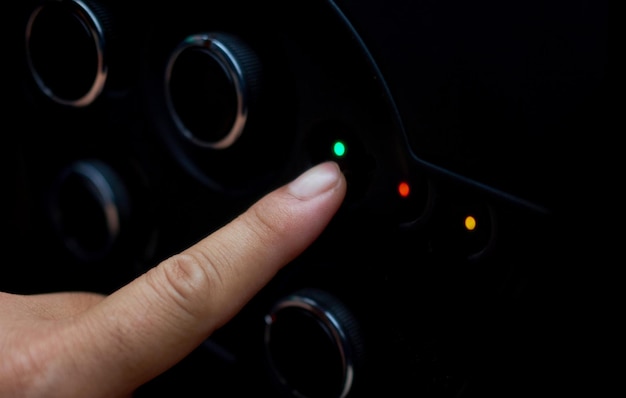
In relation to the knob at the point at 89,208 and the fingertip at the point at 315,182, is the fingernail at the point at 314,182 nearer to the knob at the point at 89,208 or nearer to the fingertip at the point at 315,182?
the fingertip at the point at 315,182

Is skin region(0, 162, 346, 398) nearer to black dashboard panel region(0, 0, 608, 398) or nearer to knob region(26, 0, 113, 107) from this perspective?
black dashboard panel region(0, 0, 608, 398)

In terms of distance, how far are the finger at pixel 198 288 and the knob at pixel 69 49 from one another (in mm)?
181

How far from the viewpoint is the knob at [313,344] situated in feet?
1.44

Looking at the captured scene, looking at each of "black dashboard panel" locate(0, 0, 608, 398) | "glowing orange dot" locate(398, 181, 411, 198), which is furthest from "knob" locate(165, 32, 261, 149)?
"glowing orange dot" locate(398, 181, 411, 198)

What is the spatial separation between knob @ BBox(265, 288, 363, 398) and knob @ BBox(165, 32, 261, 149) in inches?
4.5

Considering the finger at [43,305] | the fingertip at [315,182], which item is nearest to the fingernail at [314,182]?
the fingertip at [315,182]

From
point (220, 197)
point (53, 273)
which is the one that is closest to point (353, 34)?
point (220, 197)

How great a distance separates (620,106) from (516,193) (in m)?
0.06

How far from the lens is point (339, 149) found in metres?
0.43

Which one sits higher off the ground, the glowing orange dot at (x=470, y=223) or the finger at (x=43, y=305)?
the glowing orange dot at (x=470, y=223)

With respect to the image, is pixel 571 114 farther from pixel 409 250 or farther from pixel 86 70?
pixel 86 70

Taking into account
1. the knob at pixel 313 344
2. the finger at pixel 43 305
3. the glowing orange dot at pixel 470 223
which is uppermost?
the glowing orange dot at pixel 470 223

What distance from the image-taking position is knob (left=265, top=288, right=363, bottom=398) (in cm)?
44

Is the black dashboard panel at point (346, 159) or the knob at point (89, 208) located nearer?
the black dashboard panel at point (346, 159)
